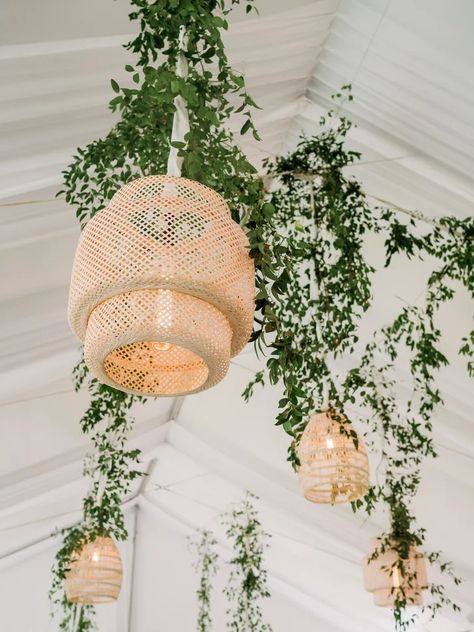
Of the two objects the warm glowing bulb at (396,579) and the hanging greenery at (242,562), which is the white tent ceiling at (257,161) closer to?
the hanging greenery at (242,562)

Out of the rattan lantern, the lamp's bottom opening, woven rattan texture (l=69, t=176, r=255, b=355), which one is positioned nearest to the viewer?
woven rattan texture (l=69, t=176, r=255, b=355)

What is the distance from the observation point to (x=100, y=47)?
219 centimetres

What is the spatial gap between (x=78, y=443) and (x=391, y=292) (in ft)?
10.3

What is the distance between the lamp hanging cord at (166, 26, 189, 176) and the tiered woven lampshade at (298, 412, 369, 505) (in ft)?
5.00

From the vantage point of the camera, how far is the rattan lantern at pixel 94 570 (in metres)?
4.45

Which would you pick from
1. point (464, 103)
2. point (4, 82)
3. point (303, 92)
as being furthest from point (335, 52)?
point (4, 82)

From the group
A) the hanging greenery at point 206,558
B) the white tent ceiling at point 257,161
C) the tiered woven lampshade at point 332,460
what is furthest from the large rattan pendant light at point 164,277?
the hanging greenery at point 206,558

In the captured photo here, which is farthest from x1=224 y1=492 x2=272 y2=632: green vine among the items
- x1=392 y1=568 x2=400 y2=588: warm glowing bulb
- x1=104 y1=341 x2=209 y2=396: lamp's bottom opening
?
x1=104 y1=341 x2=209 y2=396: lamp's bottom opening

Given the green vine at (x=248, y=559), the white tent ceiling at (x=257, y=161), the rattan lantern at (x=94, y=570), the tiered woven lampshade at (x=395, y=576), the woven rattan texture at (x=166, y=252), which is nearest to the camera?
the woven rattan texture at (x=166, y=252)

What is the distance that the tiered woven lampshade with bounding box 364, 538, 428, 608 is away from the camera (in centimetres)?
407

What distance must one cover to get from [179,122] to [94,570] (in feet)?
12.0

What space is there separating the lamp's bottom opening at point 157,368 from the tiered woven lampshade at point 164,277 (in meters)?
0.11

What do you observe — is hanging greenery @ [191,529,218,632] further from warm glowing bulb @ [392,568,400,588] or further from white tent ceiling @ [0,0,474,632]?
warm glowing bulb @ [392,568,400,588]

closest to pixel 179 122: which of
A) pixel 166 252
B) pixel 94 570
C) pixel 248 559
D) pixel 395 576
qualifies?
pixel 166 252
